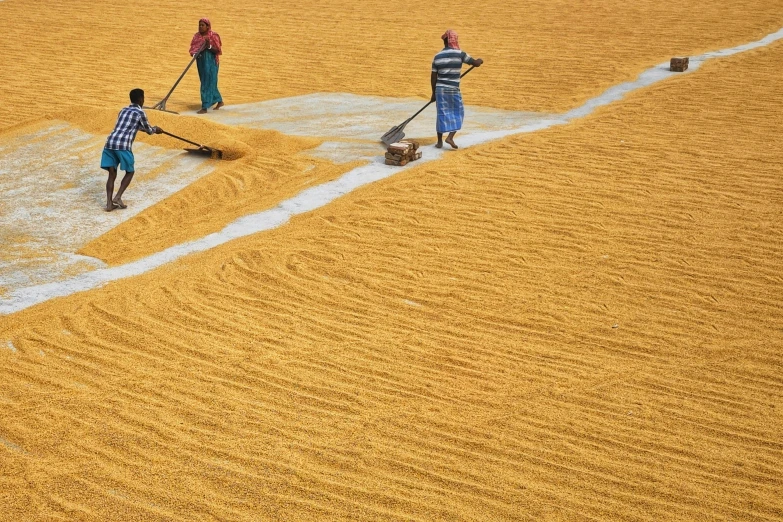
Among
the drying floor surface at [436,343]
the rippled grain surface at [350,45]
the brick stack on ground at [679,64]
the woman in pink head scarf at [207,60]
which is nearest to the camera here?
the drying floor surface at [436,343]

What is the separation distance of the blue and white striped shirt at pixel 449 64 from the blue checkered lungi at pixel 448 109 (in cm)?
9

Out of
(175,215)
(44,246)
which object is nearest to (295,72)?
(175,215)

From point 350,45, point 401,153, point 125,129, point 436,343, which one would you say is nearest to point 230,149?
point 125,129

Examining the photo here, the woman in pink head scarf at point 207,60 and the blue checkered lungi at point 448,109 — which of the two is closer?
the blue checkered lungi at point 448,109

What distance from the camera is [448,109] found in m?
11.4

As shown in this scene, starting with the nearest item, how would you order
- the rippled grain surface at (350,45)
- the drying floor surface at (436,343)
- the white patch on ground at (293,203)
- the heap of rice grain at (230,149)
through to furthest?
the drying floor surface at (436,343) < the white patch on ground at (293,203) < the heap of rice grain at (230,149) < the rippled grain surface at (350,45)

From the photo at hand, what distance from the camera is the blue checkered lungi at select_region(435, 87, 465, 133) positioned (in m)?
11.4

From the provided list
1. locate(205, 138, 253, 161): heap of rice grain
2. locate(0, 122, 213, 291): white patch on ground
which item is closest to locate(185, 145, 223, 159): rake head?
locate(205, 138, 253, 161): heap of rice grain

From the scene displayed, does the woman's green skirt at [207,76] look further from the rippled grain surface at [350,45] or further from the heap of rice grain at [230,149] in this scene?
the heap of rice grain at [230,149]

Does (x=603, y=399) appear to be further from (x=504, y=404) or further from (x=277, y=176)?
(x=277, y=176)

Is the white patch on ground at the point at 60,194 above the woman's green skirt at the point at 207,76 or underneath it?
underneath

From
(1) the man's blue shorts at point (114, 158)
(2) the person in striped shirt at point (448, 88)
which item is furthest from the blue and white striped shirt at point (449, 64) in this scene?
(1) the man's blue shorts at point (114, 158)

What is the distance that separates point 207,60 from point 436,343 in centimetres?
839

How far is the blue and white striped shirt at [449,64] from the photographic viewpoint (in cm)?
1116
